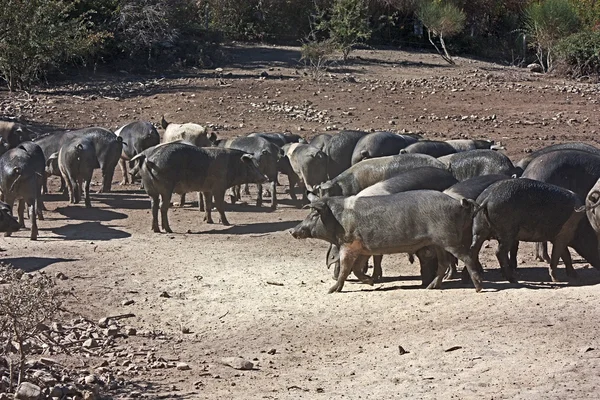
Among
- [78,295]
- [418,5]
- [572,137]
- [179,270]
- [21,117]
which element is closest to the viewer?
[78,295]

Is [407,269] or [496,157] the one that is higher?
[496,157]

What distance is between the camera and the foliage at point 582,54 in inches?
1184

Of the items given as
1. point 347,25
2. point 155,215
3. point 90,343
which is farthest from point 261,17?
point 90,343

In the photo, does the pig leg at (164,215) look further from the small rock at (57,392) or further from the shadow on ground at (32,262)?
the small rock at (57,392)

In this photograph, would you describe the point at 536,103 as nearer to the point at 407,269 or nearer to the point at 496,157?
the point at 496,157

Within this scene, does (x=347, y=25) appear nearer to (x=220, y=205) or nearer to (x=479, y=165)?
(x=220, y=205)

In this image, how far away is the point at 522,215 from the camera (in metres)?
11.3

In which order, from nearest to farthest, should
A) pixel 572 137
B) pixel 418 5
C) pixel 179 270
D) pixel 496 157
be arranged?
1. pixel 179 270
2. pixel 496 157
3. pixel 572 137
4. pixel 418 5

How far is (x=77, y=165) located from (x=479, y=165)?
6.55 m

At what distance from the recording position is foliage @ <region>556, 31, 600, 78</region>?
30062 millimetres

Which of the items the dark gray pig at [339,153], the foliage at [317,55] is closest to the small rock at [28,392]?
the dark gray pig at [339,153]

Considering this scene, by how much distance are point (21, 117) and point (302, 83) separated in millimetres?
7222

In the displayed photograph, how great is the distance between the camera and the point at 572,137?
2212cm

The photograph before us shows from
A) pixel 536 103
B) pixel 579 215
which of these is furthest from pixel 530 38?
pixel 579 215
